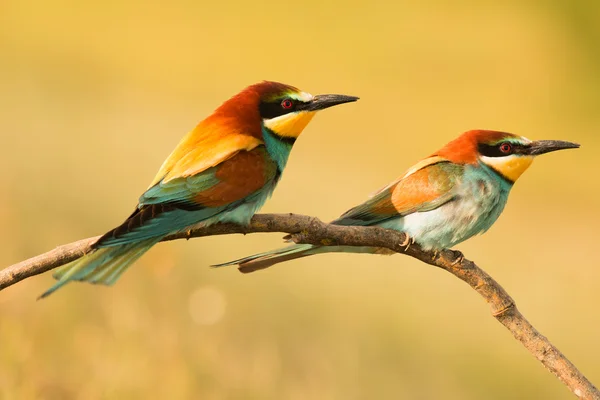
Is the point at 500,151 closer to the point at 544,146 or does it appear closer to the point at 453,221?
the point at 544,146

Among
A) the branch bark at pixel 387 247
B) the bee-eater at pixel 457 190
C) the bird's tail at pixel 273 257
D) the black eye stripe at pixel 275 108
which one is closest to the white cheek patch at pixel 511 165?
the bee-eater at pixel 457 190

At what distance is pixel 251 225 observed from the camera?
1906mm

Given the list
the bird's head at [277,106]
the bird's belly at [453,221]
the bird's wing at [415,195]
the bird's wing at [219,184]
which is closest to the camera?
the bird's wing at [219,184]

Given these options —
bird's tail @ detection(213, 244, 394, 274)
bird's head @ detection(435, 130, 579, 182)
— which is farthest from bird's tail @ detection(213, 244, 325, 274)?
bird's head @ detection(435, 130, 579, 182)

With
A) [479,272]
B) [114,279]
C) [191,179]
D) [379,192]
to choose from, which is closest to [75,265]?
[114,279]

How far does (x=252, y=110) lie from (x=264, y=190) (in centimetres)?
22

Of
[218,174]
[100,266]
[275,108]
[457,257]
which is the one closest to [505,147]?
[457,257]

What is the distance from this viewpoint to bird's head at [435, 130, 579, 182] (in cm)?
263

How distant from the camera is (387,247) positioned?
2.07 meters

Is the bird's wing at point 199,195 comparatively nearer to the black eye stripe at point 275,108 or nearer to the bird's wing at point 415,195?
the black eye stripe at point 275,108

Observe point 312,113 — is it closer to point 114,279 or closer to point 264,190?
point 264,190

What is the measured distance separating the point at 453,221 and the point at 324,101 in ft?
2.18

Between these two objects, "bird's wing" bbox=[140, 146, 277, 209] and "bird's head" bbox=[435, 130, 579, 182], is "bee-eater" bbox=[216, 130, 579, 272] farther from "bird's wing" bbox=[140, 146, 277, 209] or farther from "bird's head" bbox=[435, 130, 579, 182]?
"bird's wing" bbox=[140, 146, 277, 209]

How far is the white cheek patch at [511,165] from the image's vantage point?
2.63m
